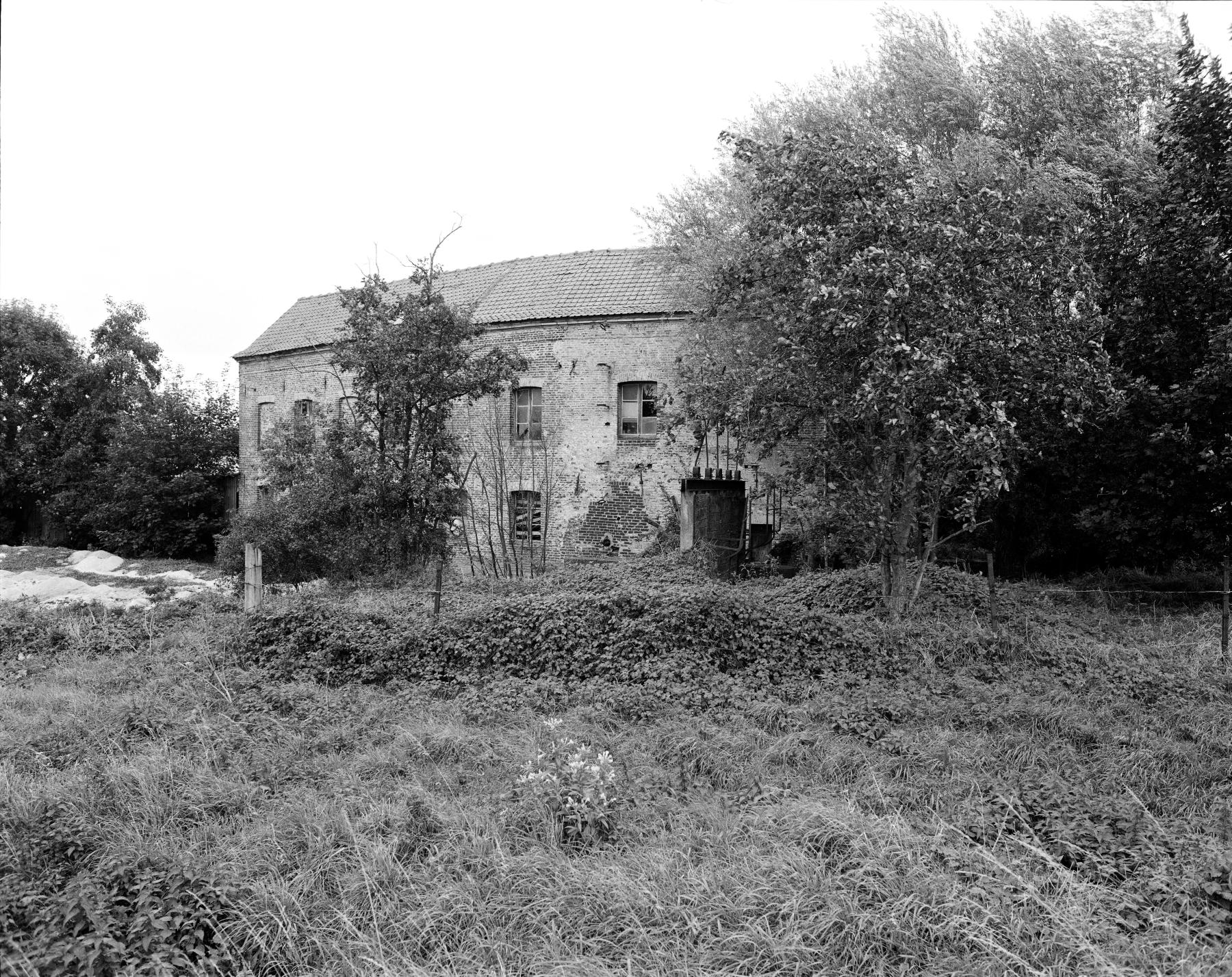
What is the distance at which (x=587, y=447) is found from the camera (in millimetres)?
19188

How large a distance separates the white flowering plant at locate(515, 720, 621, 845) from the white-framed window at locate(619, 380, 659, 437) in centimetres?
1384

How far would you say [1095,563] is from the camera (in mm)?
15852

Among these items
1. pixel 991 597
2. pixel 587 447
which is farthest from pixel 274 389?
pixel 991 597

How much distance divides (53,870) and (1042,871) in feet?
15.9

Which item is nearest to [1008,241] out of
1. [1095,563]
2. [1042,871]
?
[1042,871]

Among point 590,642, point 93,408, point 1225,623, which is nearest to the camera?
point 590,642

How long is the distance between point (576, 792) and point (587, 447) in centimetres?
1442

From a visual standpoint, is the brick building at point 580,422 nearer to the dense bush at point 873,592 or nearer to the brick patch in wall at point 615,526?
the brick patch in wall at point 615,526

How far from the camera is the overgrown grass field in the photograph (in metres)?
3.88

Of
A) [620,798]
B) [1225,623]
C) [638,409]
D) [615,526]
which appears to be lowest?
[620,798]

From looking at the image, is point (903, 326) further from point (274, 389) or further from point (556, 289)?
point (274, 389)

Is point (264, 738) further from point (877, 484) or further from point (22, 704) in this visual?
point (877, 484)

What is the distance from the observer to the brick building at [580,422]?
1869 centimetres

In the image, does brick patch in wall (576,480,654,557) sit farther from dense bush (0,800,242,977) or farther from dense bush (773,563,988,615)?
dense bush (0,800,242,977)
